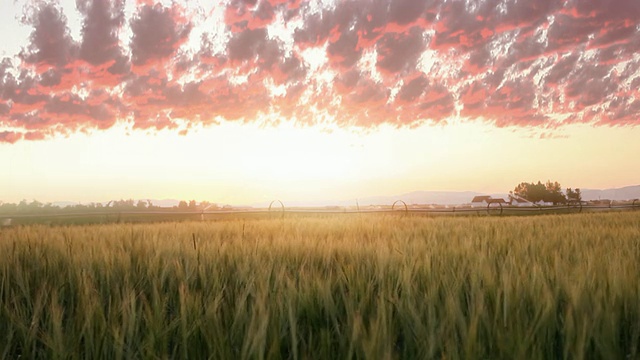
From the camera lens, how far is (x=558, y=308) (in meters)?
1.95

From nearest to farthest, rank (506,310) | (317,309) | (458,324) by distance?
(458,324) < (506,310) < (317,309)

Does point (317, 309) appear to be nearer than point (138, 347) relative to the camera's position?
No

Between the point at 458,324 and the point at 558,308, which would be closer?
the point at 458,324

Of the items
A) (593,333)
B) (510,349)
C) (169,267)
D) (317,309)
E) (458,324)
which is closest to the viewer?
(510,349)

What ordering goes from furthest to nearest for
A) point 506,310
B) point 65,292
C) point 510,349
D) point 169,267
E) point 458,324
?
point 169,267
point 65,292
point 506,310
point 458,324
point 510,349

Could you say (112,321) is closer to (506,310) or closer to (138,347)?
(138,347)

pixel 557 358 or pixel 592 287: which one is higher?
pixel 592 287

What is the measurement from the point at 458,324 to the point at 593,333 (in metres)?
0.42

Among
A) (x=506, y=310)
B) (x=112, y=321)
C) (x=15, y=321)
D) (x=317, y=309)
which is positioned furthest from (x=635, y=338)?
(x=15, y=321)

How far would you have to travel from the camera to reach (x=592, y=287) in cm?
200

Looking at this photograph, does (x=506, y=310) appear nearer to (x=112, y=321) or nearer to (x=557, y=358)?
(x=557, y=358)

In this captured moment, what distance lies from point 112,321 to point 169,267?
117cm

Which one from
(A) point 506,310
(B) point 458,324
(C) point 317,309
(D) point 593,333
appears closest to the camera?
(D) point 593,333

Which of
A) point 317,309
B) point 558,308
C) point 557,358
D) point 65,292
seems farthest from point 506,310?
point 65,292
